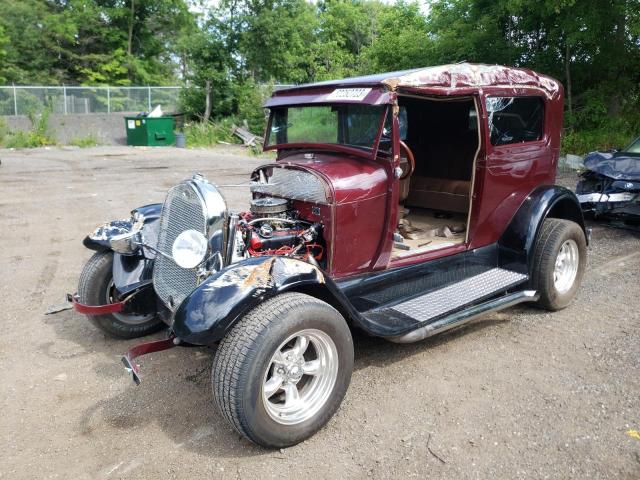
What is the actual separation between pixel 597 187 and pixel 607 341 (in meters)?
4.72

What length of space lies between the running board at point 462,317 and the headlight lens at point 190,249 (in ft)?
4.26

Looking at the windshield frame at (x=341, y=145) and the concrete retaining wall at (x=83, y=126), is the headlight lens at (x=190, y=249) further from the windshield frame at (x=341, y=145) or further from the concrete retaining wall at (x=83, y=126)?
the concrete retaining wall at (x=83, y=126)

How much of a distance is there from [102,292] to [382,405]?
87.6 inches

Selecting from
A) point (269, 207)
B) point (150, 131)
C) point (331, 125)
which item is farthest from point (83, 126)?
point (269, 207)

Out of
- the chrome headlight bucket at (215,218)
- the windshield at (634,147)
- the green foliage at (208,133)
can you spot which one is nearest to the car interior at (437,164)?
the chrome headlight bucket at (215,218)

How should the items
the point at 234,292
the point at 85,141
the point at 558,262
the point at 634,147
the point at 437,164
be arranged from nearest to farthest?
the point at 234,292
the point at 558,262
the point at 437,164
the point at 634,147
the point at 85,141

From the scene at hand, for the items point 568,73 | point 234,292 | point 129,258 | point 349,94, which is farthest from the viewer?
point 568,73

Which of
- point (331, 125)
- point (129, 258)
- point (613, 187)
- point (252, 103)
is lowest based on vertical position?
point (129, 258)

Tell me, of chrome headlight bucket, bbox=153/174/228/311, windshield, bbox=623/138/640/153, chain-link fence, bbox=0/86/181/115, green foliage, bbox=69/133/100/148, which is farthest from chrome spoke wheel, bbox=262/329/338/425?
chain-link fence, bbox=0/86/181/115

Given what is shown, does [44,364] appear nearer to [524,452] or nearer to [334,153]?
[334,153]

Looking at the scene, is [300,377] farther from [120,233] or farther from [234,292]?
[120,233]

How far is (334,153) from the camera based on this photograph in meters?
4.12

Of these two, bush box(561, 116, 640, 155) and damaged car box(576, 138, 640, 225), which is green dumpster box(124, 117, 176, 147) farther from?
damaged car box(576, 138, 640, 225)

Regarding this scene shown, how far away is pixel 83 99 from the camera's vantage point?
24.0 meters
